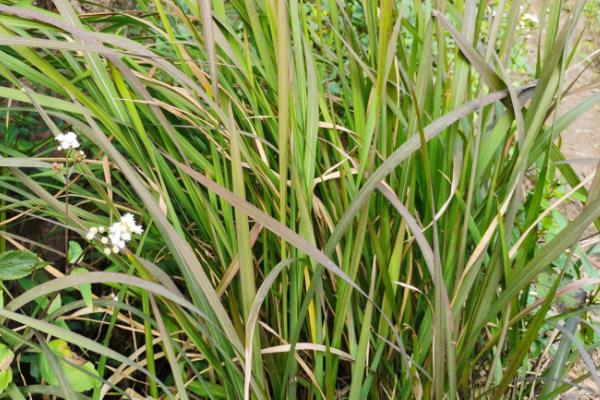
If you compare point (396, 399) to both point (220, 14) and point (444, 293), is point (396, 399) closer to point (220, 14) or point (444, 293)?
point (444, 293)

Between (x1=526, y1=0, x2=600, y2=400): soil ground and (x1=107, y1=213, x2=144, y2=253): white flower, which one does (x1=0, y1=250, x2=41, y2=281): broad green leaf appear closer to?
(x1=107, y1=213, x2=144, y2=253): white flower

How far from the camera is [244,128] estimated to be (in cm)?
144

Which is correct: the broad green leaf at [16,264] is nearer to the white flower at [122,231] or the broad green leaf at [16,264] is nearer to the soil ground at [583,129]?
the white flower at [122,231]

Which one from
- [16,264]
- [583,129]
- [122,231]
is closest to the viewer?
[122,231]

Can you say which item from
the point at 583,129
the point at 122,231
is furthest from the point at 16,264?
the point at 583,129

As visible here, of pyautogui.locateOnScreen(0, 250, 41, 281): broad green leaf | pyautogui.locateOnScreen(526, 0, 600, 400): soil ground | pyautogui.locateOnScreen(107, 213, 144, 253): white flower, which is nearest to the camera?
pyautogui.locateOnScreen(107, 213, 144, 253): white flower

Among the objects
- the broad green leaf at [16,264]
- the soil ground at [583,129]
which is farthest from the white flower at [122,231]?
the soil ground at [583,129]

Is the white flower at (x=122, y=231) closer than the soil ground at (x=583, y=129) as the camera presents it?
Yes

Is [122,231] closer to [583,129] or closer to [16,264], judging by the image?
[16,264]

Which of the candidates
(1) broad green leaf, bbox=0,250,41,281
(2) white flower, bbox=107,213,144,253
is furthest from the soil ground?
(1) broad green leaf, bbox=0,250,41,281

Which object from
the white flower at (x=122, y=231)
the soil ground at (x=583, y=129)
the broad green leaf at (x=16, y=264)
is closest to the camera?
→ the white flower at (x=122, y=231)

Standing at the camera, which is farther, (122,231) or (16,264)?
(16,264)

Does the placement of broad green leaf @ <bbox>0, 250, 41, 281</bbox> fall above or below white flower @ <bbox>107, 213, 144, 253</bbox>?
below

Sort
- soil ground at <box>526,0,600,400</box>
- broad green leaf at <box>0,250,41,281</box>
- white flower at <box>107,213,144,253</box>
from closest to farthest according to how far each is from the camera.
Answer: white flower at <box>107,213,144,253</box>, broad green leaf at <box>0,250,41,281</box>, soil ground at <box>526,0,600,400</box>
